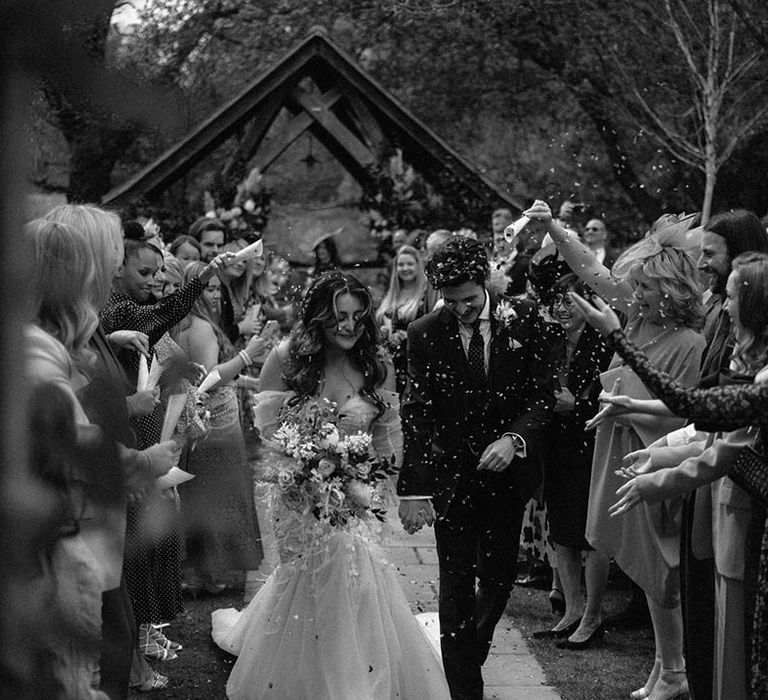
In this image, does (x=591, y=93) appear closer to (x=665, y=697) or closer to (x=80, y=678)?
(x=665, y=697)

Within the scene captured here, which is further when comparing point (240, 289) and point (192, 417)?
point (240, 289)

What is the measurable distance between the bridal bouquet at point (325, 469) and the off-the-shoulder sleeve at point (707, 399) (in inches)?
62.0

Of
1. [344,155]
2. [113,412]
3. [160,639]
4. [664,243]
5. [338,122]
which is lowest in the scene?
[160,639]

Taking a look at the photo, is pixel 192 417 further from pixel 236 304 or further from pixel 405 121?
pixel 405 121

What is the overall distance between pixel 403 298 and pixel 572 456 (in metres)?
2.75

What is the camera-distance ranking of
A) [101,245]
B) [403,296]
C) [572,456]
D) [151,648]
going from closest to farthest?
[101,245] → [151,648] → [572,456] → [403,296]

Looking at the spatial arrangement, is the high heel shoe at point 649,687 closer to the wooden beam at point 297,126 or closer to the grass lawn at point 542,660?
the grass lawn at point 542,660

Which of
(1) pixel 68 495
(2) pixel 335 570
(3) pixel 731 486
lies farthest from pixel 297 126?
(1) pixel 68 495

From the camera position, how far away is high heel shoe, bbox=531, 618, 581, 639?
6.64 metres

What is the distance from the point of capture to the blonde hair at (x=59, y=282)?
1318 mm

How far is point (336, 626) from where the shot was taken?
516cm

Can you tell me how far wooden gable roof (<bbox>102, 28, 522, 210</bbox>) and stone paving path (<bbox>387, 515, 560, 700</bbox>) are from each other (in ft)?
13.5

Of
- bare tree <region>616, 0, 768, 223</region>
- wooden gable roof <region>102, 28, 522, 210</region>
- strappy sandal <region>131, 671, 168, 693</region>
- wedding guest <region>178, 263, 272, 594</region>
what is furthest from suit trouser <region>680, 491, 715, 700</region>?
bare tree <region>616, 0, 768, 223</region>

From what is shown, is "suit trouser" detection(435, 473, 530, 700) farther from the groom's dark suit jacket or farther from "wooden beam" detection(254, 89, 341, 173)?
"wooden beam" detection(254, 89, 341, 173)
